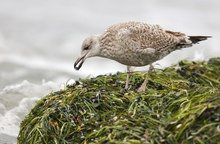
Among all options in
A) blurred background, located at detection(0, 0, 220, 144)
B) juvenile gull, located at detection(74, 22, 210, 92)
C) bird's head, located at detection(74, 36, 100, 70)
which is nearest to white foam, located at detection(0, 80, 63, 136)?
blurred background, located at detection(0, 0, 220, 144)

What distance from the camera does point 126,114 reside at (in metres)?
7.05

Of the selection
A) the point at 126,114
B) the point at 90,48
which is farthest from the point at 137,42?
the point at 126,114

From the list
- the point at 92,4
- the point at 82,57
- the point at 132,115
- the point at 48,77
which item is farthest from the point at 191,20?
the point at 132,115

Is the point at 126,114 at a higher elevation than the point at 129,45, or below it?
below

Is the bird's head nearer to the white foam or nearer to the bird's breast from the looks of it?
the bird's breast

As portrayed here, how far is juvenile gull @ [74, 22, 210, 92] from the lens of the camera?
8.44m

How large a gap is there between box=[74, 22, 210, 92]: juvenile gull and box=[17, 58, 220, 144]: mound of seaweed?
277 millimetres

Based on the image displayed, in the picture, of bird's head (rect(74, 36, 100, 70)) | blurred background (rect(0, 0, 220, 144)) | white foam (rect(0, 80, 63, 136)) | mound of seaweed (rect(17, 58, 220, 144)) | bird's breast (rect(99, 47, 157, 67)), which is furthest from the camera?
blurred background (rect(0, 0, 220, 144))

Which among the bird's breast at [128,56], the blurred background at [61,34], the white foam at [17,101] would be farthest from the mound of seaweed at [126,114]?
the blurred background at [61,34]

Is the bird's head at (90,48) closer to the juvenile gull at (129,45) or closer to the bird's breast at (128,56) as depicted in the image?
the juvenile gull at (129,45)

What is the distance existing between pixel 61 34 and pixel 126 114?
479 inches

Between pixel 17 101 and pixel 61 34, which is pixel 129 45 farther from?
pixel 61 34

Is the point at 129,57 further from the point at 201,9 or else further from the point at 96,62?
the point at 201,9

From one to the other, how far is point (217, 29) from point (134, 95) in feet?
39.9
